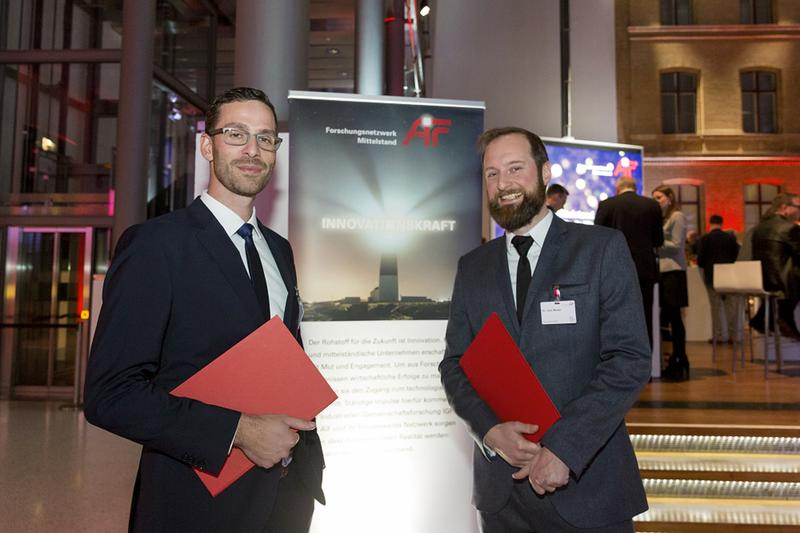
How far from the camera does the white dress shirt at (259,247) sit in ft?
4.74

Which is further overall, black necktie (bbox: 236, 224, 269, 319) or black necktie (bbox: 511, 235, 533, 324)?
black necktie (bbox: 511, 235, 533, 324)

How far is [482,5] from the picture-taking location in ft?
20.0

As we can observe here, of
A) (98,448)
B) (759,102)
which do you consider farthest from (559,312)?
(759,102)

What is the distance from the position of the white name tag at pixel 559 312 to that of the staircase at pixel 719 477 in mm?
2174

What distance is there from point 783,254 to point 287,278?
5471 mm

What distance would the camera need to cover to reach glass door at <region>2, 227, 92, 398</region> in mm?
7680

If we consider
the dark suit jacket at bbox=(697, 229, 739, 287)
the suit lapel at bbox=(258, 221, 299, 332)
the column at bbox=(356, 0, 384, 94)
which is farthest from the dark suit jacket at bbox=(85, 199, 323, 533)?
the dark suit jacket at bbox=(697, 229, 739, 287)

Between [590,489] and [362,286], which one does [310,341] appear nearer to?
[362,286]

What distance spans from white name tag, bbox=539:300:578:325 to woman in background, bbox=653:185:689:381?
15.0 ft

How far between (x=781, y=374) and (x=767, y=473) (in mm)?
2769

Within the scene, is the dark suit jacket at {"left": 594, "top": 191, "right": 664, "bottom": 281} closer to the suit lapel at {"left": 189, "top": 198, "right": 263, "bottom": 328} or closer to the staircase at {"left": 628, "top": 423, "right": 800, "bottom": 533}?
the staircase at {"left": 628, "top": 423, "right": 800, "bottom": 533}

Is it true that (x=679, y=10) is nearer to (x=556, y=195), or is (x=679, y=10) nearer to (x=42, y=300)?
(x=556, y=195)

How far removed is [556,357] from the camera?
156cm

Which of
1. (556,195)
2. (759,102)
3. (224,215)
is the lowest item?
(224,215)
